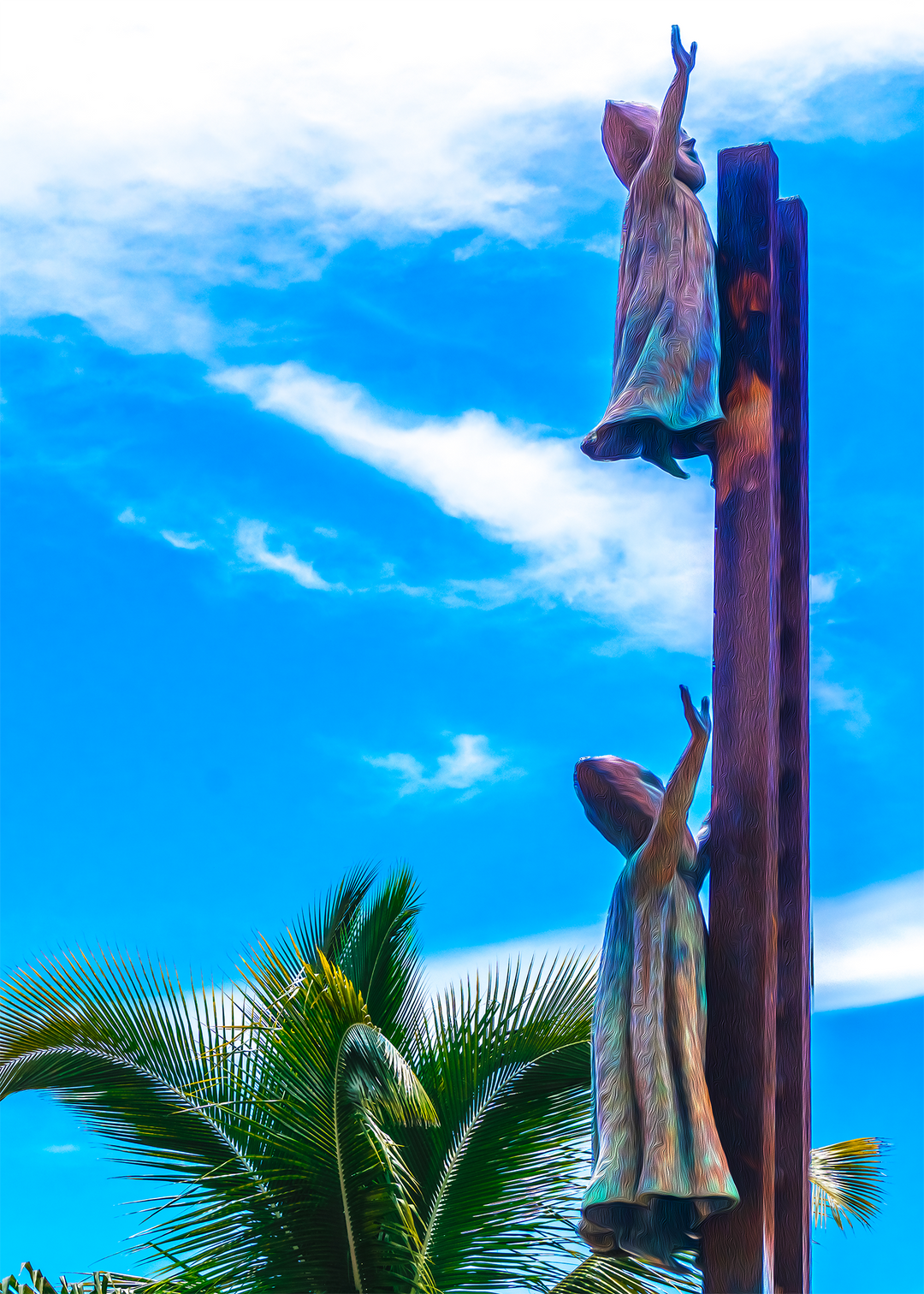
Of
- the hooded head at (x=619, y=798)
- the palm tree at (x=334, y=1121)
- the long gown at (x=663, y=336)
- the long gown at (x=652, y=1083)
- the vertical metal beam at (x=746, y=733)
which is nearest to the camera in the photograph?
the long gown at (x=652, y=1083)

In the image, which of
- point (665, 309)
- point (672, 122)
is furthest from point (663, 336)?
point (672, 122)

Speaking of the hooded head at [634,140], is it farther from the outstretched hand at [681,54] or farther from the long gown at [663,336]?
the outstretched hand at [681,54]

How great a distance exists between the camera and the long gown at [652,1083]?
110 inches

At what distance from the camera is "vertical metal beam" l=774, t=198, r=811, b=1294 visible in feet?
10.3

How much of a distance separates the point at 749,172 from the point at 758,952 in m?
1.77

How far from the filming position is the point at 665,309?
3.31m

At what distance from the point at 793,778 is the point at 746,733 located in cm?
26

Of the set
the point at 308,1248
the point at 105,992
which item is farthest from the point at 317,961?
the point at 308,1248

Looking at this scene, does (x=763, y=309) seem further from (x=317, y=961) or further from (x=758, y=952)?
(x=317, y=961)

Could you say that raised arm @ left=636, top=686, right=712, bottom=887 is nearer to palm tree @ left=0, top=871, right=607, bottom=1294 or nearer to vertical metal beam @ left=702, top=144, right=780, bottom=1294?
vertical metal beam @ left=702, top=144, right=780, bottom=1294

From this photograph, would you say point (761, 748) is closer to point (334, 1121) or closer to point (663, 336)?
point (663, 336)

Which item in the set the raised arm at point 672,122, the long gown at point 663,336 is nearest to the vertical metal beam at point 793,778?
the long gown at point 663,336

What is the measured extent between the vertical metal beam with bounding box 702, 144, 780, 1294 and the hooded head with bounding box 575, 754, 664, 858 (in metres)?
0.14

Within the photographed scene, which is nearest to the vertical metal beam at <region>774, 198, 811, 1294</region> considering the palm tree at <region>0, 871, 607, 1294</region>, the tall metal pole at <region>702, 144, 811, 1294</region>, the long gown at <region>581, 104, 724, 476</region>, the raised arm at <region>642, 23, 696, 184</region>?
Answer: the tall metal pole at <region>702, 144, 811, 1294</region>
